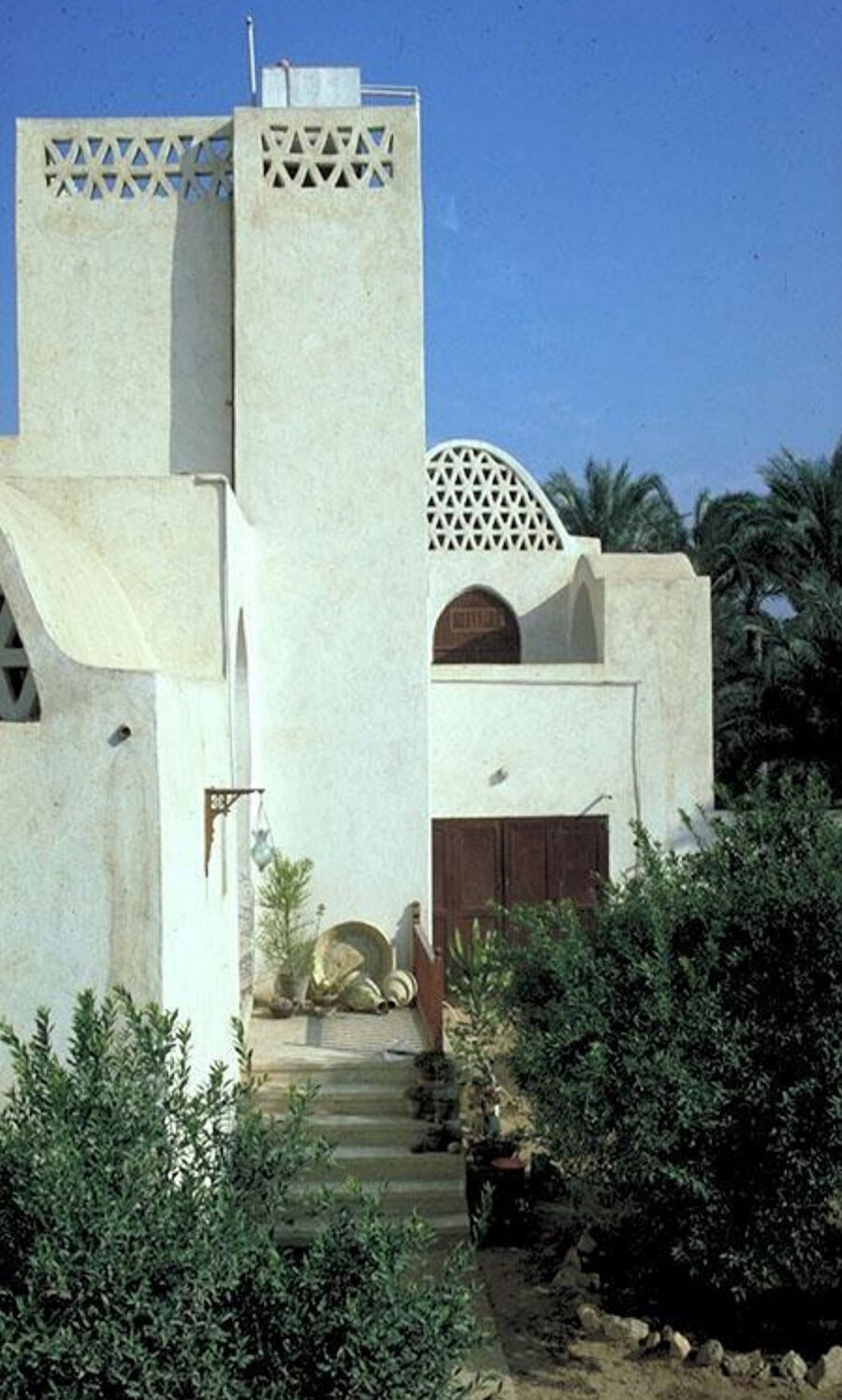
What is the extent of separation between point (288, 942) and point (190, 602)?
3.36 metres

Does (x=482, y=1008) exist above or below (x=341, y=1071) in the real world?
above

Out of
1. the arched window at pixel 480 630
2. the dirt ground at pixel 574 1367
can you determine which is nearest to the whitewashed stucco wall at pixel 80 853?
the dirt ground at pixel 574 1367

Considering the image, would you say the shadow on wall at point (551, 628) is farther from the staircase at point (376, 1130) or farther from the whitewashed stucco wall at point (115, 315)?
the staircase at point (376, 1130)

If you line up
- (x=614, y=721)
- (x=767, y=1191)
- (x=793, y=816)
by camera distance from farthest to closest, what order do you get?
(x=614, y=721) → (x=793, y=816) → (x=767, y=1191)

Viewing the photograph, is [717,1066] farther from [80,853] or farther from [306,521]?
[306,521]

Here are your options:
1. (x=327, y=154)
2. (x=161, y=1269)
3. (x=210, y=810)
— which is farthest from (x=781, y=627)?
(x=161, y=1269)

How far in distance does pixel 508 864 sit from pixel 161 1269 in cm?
989

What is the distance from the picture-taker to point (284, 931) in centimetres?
1165

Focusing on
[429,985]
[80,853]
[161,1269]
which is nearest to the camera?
[161,1269]

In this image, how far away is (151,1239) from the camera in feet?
13.8

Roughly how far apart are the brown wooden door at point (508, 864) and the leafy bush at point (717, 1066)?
235 inches

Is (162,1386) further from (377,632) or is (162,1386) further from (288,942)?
(377,632)

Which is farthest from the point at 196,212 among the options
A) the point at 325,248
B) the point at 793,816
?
the point at 793,816

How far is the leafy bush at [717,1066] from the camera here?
7.12 m
